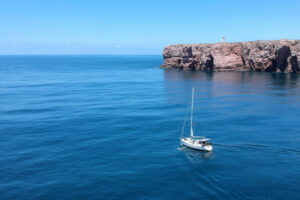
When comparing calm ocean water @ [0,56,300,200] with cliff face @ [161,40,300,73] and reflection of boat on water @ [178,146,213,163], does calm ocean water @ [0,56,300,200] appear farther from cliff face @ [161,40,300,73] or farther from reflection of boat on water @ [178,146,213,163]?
cliff face @ [161,40,300,73]

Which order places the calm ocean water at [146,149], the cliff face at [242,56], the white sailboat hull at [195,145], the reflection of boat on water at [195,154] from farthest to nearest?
the cliff face at [242,56] → the white sailboat hull at [195,145] → the reflection of boat on water at [195,154] → the calm ocean water at [146,149]

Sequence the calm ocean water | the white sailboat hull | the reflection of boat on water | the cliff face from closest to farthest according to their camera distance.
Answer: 1. the calm ocean water
2. the reflection of boat on water
3. the white sailboat hull
4. the cliff face

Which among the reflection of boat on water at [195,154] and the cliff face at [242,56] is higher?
the cliff face at [242,56]

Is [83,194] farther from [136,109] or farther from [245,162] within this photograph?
[136,109]

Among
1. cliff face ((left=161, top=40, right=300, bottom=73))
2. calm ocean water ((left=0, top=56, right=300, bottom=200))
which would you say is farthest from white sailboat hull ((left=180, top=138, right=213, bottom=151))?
cliff face ((left=161, top=40, right=300, bottom=73))

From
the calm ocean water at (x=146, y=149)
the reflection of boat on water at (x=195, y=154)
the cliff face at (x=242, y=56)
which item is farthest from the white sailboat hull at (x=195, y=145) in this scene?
the cliff face at (x=242, y=56)

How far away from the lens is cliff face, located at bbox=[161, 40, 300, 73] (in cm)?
14000

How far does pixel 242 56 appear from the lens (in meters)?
Result: 164

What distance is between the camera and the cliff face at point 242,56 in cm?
14000

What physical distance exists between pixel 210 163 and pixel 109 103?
49.7m

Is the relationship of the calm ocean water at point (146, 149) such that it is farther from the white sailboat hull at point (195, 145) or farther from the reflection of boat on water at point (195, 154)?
the white sailboat hull at point (195, 145)

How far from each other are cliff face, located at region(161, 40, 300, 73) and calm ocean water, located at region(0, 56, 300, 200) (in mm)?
60323

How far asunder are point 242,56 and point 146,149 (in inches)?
5289

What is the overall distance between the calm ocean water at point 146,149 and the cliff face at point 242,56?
6032 cm
